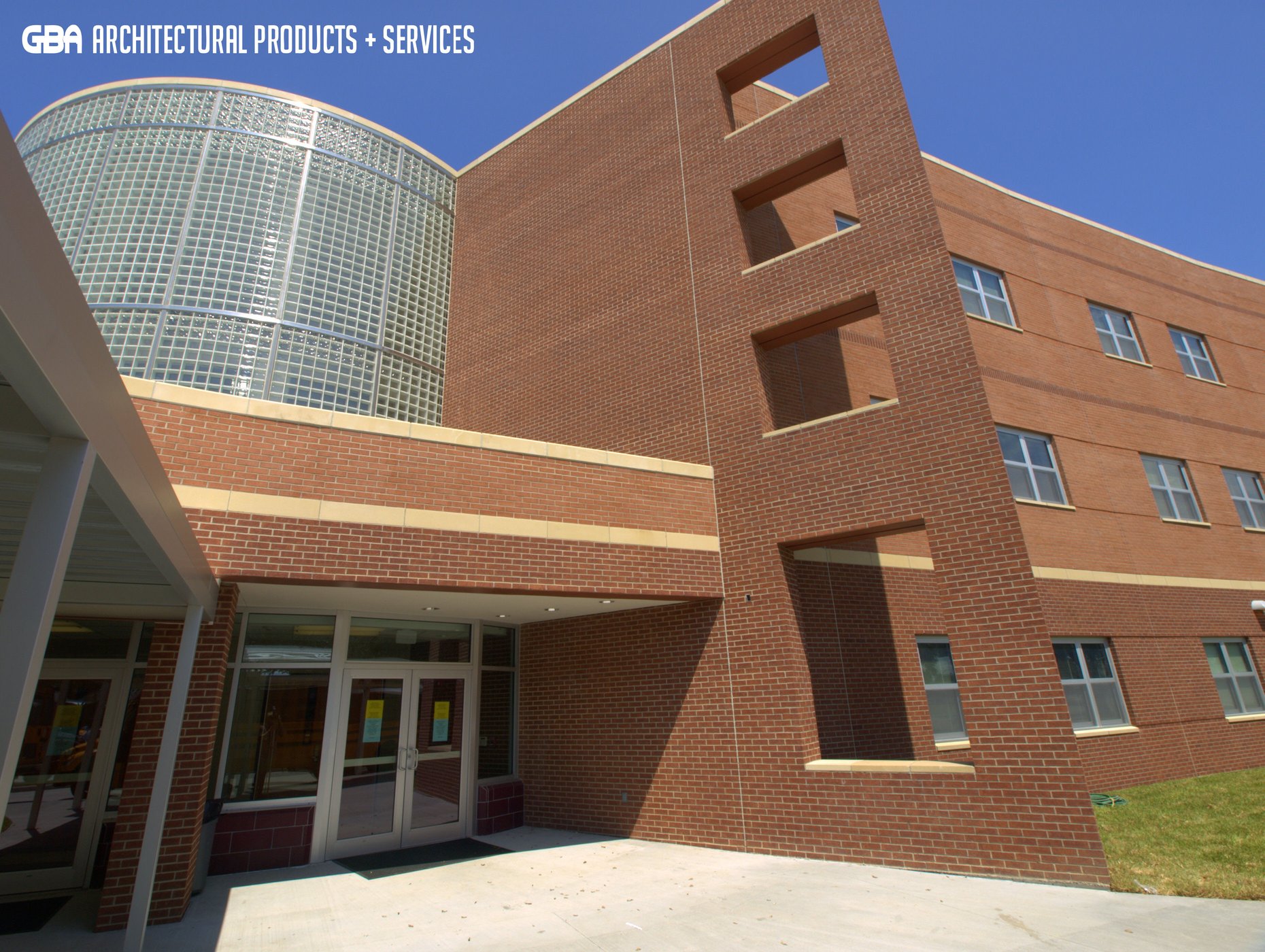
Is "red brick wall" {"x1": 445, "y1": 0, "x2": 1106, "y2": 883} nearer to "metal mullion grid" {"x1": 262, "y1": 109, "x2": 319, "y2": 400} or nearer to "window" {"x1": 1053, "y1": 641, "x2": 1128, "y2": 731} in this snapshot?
"metal mullion grid" {"x1": 262, "y1": 109, "x2": 319, "y2": 400}

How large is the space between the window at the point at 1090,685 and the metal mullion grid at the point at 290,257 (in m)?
16.8

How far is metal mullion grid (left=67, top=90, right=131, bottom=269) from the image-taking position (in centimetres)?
1484

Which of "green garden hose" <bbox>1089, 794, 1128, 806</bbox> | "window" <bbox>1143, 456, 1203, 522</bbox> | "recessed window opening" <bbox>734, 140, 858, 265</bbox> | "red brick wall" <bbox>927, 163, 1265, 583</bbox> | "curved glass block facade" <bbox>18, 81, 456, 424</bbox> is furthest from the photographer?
"window" <bbox>1143, 456, 1203, 522</bbox>

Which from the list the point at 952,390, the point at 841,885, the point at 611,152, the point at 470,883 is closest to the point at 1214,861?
the point at 841,885

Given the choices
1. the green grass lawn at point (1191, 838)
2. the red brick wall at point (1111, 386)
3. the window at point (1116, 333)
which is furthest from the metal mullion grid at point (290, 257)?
the window at point (1116, 333)

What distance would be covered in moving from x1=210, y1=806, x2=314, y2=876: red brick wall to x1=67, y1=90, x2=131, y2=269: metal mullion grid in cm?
1215

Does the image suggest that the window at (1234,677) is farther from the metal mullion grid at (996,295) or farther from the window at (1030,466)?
the metal mullion grid at (996,295)

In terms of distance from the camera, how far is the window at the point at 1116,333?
1848 cm

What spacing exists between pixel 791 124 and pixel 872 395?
19.5ft

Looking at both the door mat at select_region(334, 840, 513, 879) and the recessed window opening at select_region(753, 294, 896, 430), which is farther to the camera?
the recessed window opening at select_region(753, 294, 896, 430)

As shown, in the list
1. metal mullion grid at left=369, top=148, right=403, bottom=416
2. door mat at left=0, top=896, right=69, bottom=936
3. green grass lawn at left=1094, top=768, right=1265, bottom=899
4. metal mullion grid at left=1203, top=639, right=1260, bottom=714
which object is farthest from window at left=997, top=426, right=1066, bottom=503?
door mat at left=0, top=896, right=69, bottom=936

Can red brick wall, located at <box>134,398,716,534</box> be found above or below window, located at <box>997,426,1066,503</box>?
below

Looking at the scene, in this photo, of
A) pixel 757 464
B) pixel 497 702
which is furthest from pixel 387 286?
pixel 757 464

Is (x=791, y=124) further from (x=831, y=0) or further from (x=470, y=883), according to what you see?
(x=470, y=883)
